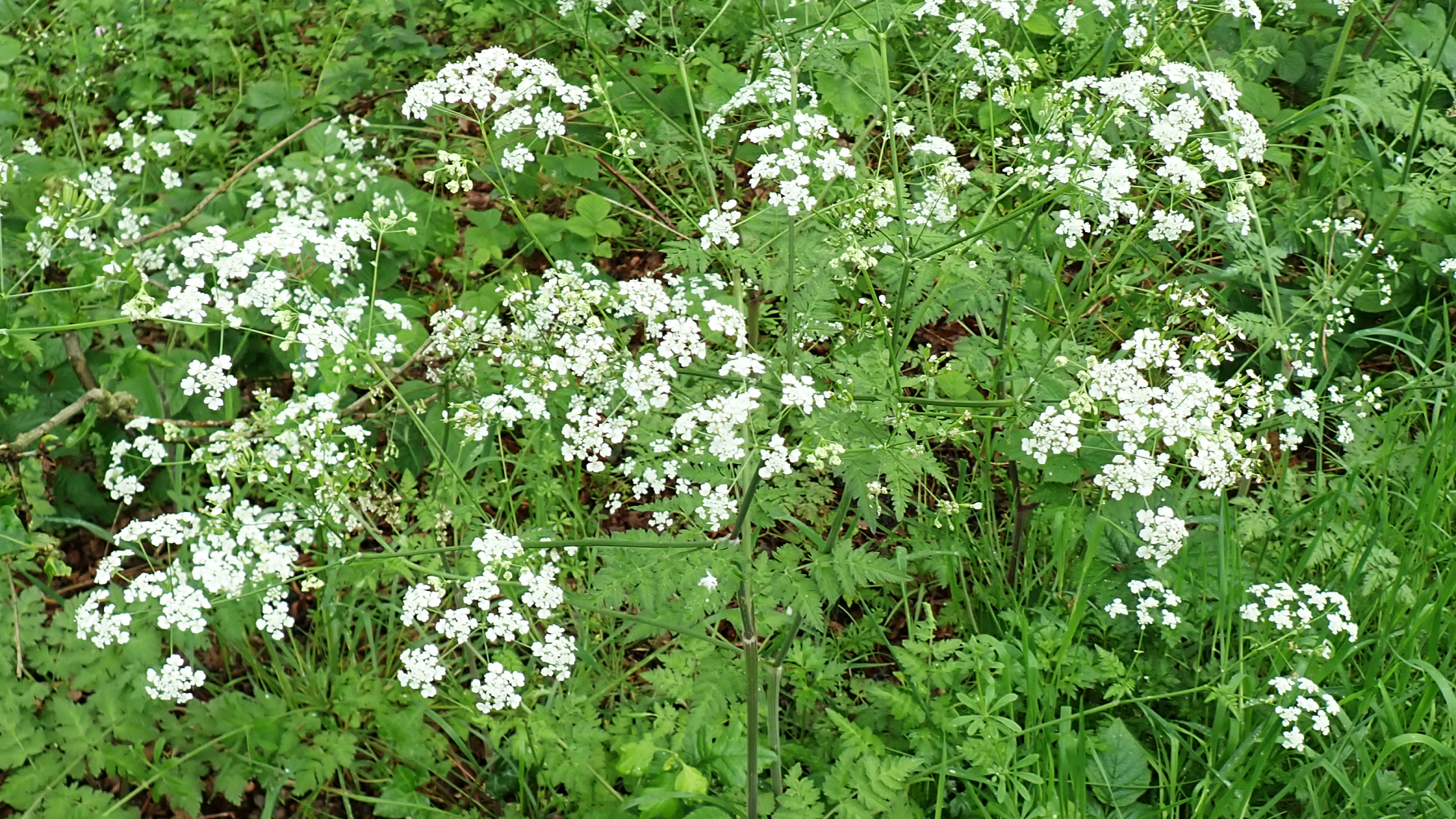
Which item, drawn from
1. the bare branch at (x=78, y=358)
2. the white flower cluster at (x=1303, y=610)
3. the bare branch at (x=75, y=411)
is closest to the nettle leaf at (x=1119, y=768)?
the white flower cluster at (x=1303, y=610)

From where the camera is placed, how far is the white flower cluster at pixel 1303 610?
9.25 ft

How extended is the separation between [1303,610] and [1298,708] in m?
0.27

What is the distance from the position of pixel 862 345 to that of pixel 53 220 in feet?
7.62

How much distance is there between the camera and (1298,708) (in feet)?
8.97

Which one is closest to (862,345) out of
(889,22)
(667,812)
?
(889,22)

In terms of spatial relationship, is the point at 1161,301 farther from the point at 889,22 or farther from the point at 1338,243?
the point at 889,22

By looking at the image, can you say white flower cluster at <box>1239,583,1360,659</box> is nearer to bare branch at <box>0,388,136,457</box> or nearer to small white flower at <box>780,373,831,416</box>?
small white flower at <box>780,373,831,416</box>

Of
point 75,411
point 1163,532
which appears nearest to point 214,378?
point 75,411

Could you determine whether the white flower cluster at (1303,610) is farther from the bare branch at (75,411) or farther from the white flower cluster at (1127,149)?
the bare branch at (75,411)

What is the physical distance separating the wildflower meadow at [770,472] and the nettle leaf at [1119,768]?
0.7 inches

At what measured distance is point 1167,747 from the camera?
3.14 metres

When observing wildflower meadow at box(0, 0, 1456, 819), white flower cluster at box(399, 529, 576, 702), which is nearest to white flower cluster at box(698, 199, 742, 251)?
wildflower meadow at box(0, 0, 1456, 819)

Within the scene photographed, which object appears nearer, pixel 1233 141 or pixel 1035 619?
pixel 1233 141

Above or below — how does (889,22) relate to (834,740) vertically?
above
